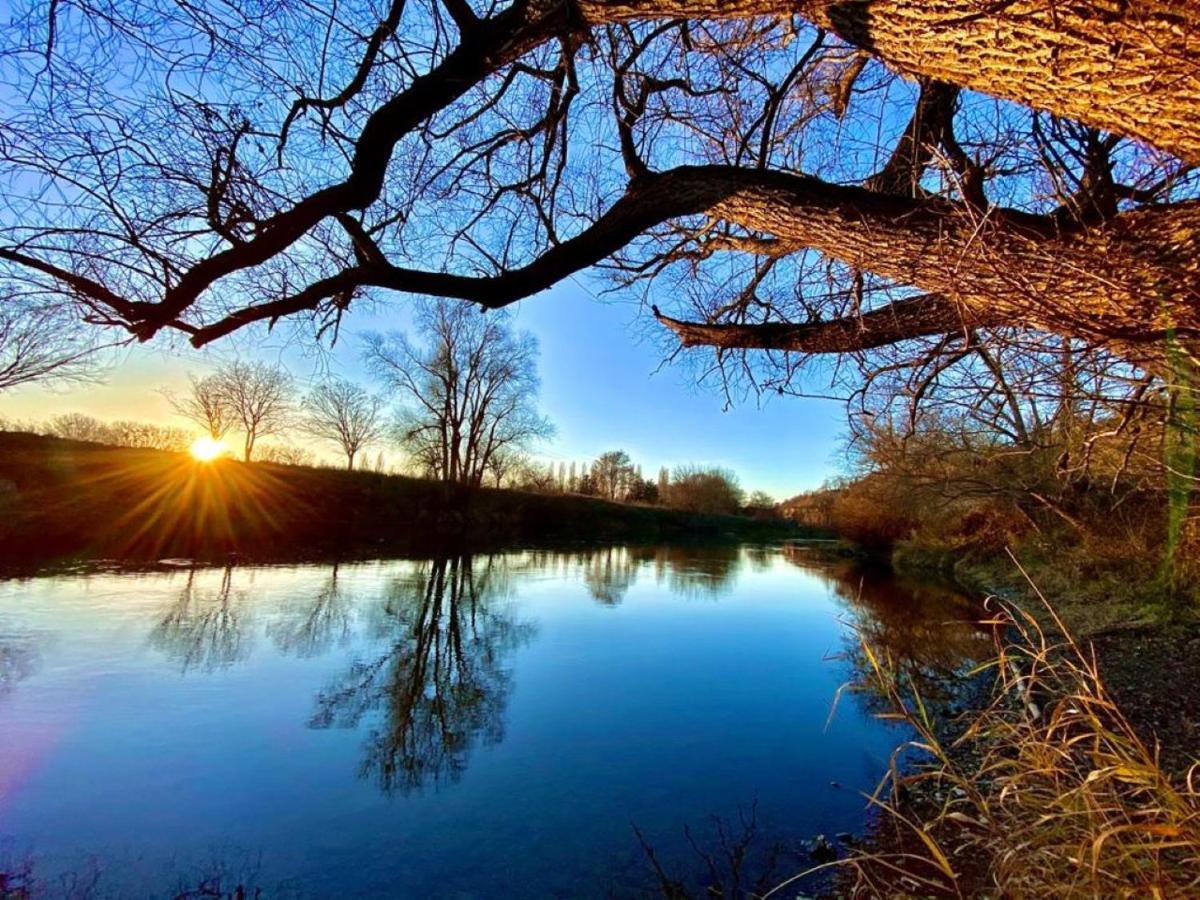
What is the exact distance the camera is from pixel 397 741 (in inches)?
190

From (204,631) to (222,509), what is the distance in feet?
54.7

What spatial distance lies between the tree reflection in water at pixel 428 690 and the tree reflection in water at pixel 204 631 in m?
1.51

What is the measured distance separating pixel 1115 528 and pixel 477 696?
33.9 feet

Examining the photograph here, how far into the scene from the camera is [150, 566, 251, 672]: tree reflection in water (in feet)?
21.3

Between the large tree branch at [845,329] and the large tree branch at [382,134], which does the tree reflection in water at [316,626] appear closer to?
the large tree branch at [382,134]

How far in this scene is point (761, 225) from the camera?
237 centimetres

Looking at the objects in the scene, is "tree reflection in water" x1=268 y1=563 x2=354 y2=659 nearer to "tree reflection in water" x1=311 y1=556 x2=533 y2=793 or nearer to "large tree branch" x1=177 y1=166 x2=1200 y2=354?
"tree reflection in water" x1=311 y1=556 x2=533 y2=793

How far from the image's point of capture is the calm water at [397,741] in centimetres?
324

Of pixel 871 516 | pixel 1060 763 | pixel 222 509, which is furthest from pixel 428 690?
pixel 871 516

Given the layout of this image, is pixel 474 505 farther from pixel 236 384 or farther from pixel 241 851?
pixel 241 851

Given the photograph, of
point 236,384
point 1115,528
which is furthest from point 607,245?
point 236,384

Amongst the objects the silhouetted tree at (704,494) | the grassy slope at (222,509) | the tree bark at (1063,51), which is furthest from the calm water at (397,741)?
the silhouetted tree at (704,494)

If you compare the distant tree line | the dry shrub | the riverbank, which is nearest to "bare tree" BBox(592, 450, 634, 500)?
the distant tree line

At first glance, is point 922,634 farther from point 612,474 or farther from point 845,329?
point 612,474
